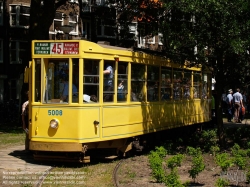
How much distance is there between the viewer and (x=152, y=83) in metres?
13.8

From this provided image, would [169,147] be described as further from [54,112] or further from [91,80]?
[54,112]

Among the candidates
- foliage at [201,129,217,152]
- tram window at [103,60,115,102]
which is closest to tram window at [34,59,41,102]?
tram window at [103,60,115,102]

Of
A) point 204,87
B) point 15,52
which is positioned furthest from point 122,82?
point 15,52

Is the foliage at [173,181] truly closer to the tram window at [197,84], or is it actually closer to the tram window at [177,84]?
the tram window at [177,84]

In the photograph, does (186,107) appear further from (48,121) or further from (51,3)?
(51,3)

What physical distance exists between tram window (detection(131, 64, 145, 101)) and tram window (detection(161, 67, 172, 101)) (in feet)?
4.66

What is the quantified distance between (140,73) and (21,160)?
3.85 m

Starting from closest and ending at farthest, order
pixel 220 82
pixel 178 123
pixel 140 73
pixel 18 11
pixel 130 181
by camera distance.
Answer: pixel 130 181 → pixel 140 73 → pixel 220 82 → pixel 178 123 → pixel 18 11

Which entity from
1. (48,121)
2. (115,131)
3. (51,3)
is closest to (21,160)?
(48,121)

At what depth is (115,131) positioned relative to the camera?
1181cm

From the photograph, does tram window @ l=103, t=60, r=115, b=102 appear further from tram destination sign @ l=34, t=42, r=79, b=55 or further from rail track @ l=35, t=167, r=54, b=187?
rail track @ l=35, t=167, r=54, b=187

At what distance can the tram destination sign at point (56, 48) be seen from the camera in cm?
1110

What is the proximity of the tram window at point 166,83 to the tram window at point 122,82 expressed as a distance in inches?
96.4

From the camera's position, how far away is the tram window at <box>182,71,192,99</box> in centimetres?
1641
